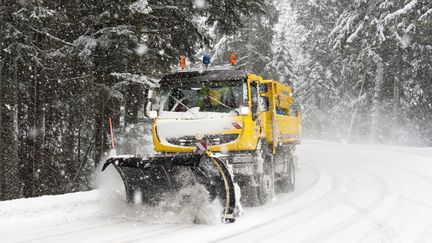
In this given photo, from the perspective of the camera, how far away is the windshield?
941cm

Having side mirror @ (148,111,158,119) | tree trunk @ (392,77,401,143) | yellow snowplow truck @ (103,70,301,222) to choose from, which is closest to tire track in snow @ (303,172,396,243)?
yellow snowplow truck @ (103,70,301,222)

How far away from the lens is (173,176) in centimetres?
834

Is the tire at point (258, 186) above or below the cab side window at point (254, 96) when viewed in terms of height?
below

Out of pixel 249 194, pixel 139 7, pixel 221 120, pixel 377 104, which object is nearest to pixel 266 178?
pixel 249 194

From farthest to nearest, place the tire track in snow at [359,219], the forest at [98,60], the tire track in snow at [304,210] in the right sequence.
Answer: the forest at [98,60]
the tire track in snow at [304,210]
the tire track in snow at [359,219]

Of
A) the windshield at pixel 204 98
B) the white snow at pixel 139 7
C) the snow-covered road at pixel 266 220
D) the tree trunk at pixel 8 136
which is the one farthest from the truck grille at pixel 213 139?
the tree trunk at pixel 8 136

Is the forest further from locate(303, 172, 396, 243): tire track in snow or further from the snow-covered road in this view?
locate(303, 172, 396, 243): tire track in snow

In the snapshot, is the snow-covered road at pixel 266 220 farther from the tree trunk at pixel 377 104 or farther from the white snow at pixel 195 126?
the tree trunk at pixel 377 104

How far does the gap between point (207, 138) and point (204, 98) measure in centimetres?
86

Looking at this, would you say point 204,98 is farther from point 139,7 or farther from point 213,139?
point 139,7

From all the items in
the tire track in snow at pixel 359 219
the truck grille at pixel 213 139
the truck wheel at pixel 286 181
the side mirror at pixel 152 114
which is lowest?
the tire track in snow at pixel 359 219

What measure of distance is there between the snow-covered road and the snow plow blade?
0.36 metres

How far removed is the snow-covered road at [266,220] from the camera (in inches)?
264

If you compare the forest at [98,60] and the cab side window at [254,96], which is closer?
the cab side window at [254,96]
